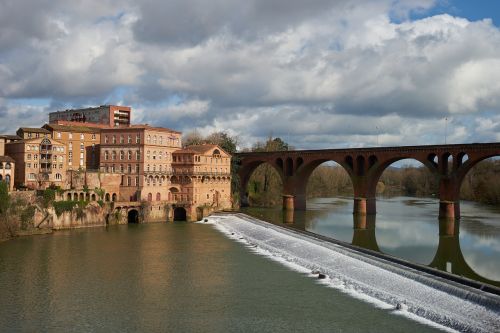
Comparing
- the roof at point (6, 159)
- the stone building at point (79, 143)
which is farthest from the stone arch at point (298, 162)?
Answer: the roof at point (6, 159)

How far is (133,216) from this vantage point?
77.1 meters

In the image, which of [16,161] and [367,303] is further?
[16,161]

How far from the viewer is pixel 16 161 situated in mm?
73688

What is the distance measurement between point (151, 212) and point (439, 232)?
129 ft

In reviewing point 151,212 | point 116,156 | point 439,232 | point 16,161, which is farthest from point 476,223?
point 16,161

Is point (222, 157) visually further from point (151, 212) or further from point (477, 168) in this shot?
point (477, 168)

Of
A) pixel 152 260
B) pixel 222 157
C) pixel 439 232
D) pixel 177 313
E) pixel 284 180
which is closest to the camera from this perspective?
pixel 177 313

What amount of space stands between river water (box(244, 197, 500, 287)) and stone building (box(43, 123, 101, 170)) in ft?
98.8

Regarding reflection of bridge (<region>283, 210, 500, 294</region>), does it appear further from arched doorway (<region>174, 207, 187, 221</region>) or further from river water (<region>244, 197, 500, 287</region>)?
arched doorway (<region>174, 207, 187, 221</region>)

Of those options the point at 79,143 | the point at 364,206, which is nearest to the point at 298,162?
the point at 364,206

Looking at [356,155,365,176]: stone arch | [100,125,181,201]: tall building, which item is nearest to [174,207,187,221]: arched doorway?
[100,125,181,201]: tall building

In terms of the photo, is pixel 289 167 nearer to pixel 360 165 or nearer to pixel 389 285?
pixel 360 165

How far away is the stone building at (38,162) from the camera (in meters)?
72.3

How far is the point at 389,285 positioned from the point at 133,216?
49.2 m
